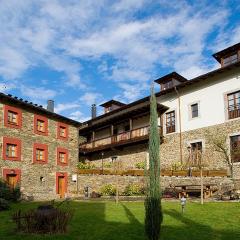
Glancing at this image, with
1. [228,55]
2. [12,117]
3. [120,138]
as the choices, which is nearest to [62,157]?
[120,138]

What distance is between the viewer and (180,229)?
11062 mm

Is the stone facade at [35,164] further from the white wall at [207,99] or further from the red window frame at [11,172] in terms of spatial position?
the white wall at [207,99]

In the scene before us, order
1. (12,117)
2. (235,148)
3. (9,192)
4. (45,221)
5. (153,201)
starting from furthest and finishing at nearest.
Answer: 1. (12,117)
2. (235,148)
3. (9,192)
4. (45,221)
5. (153,201)

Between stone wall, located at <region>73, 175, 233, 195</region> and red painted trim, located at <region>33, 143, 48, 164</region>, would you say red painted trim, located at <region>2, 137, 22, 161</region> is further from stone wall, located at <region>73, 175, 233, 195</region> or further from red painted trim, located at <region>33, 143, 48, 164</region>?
stone wall, located at <region>73, 175, 233, 195</region>

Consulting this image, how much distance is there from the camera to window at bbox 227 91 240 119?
24.9 meters

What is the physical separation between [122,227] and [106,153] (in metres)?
22.9

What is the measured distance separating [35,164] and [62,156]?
360 cm

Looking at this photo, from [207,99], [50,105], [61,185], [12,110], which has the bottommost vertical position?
[61,185]

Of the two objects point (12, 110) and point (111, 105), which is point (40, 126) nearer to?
point (12, 110)

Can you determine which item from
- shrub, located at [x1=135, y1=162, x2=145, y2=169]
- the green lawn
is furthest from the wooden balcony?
the green lawn

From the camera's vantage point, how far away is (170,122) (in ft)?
97.9

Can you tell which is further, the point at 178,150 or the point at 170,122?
the point at 170,122

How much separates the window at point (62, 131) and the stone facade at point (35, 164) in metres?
0.36

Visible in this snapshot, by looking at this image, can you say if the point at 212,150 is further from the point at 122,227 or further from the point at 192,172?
the point at 122,227
